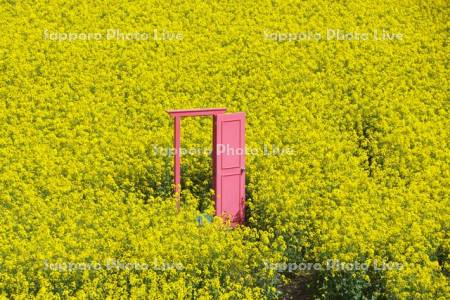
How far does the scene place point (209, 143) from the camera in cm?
1842

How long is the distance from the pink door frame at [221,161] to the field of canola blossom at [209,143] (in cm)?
26

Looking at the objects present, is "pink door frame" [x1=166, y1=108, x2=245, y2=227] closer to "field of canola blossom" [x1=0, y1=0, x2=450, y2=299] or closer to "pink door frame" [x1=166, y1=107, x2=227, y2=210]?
"pink door frame" [x1=166, y1=107, x2=227, y2=210]

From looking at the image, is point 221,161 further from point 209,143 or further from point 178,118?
point 209,143

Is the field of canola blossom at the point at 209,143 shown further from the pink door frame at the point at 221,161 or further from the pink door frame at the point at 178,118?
the pink door frame at the point at 178,118

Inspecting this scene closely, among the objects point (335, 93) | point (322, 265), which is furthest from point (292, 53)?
point (322, 265)

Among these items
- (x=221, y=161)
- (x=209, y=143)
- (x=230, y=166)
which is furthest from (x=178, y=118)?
(x=209, y=143)

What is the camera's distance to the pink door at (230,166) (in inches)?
644

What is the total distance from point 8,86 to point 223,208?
25.4ft

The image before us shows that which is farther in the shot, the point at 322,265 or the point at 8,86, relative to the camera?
the point at 8,86

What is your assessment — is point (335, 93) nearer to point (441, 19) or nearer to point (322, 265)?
point (441, 19)

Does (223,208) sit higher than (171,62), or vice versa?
(171,62)

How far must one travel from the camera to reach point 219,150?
1634cm

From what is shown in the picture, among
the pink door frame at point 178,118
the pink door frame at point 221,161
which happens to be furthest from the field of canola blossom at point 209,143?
the pink door frame at point 178,118

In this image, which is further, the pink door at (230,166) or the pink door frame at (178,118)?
the pink door at (230,166)
